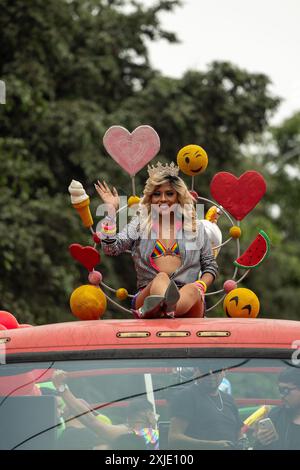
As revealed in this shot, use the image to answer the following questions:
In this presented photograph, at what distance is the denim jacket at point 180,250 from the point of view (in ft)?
18.5

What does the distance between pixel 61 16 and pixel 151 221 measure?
10.6 m

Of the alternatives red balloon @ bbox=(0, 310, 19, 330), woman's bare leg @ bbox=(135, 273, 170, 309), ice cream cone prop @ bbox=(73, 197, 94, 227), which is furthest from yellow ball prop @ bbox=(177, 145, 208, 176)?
red balloon @ bbox=(0, 310, 19, 330)

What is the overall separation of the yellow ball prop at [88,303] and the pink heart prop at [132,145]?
129 cm

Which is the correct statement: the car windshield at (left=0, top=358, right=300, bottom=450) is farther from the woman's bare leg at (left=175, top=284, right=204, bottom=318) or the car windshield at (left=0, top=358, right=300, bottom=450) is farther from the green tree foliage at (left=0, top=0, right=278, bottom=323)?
the green tree foliage at (left=0, top=0, right=278, bottom=323)

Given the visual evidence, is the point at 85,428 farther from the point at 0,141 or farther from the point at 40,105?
the point at 40,105

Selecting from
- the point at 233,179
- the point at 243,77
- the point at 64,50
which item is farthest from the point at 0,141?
the point at 233,179

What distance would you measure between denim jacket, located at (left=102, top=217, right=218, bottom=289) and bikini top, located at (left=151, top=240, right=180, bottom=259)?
19 millimetres

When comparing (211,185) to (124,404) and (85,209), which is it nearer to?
(85,209)

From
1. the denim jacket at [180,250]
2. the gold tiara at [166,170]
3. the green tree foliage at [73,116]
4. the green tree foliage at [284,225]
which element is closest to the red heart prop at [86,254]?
the denim jacket at [180,250]

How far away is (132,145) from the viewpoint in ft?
20.8

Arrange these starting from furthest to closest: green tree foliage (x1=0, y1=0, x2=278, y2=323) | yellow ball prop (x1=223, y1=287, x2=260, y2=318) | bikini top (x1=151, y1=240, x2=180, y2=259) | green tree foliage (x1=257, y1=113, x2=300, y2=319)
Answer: green tree foliage (x1=257, y1=113, x2=300, y2=319), green tree foliage (x1=0, y1=0, x2=278, y2=323), bikini top (x1=151, y1=240, x2=180, y2=259), yellow ball prop (x1=223, y1=287, x2=260, y2=318)

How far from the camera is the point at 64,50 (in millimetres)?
15406

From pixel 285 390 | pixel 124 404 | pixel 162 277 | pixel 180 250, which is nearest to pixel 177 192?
pixel 180 250

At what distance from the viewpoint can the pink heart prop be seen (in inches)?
247
